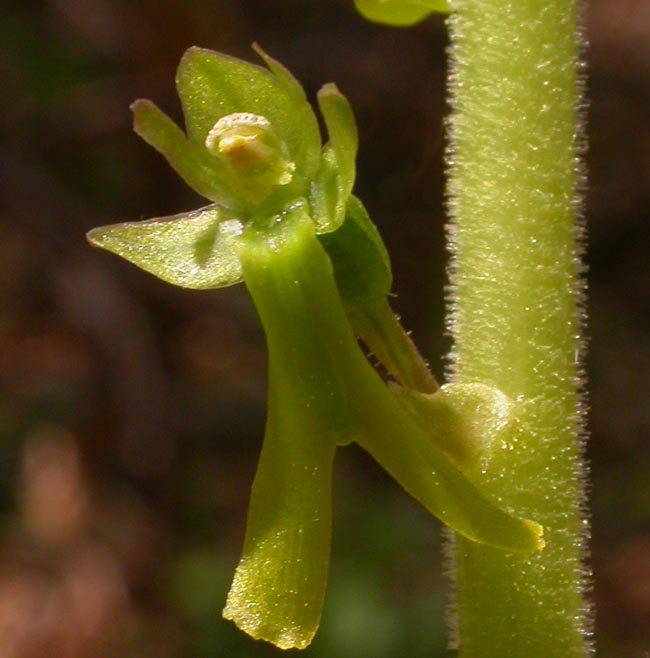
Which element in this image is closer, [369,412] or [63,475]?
[369,412]

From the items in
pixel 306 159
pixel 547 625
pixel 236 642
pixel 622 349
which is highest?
pixel 306 159

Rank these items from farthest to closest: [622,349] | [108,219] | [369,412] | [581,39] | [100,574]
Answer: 1. [622,349]
2. [108,219]
3. [100,574]
4. [581,39]
5. [369,412]

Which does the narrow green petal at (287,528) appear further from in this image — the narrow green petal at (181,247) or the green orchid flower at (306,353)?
the narrow green petal at (181,247)

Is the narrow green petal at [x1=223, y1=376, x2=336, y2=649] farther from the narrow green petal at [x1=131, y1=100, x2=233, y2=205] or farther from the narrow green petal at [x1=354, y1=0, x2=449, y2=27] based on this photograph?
the narrow green petal at [x1=354, y1=0, x2=449, y2=27]

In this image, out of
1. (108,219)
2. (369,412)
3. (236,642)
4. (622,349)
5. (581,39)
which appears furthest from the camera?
(622,349)

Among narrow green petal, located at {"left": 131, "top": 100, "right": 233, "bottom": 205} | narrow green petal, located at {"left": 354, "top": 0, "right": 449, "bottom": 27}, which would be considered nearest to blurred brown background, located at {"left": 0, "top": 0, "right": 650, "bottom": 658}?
narrow green petal, located at {"left": 354, "top": 0, "right": 449, "bottom": 27}

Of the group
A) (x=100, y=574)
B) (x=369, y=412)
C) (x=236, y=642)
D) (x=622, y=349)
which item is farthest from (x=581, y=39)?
(x=622, y=349)

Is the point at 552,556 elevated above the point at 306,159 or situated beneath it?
situated beneath

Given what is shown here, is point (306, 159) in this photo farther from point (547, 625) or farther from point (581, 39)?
point (547, 625)
